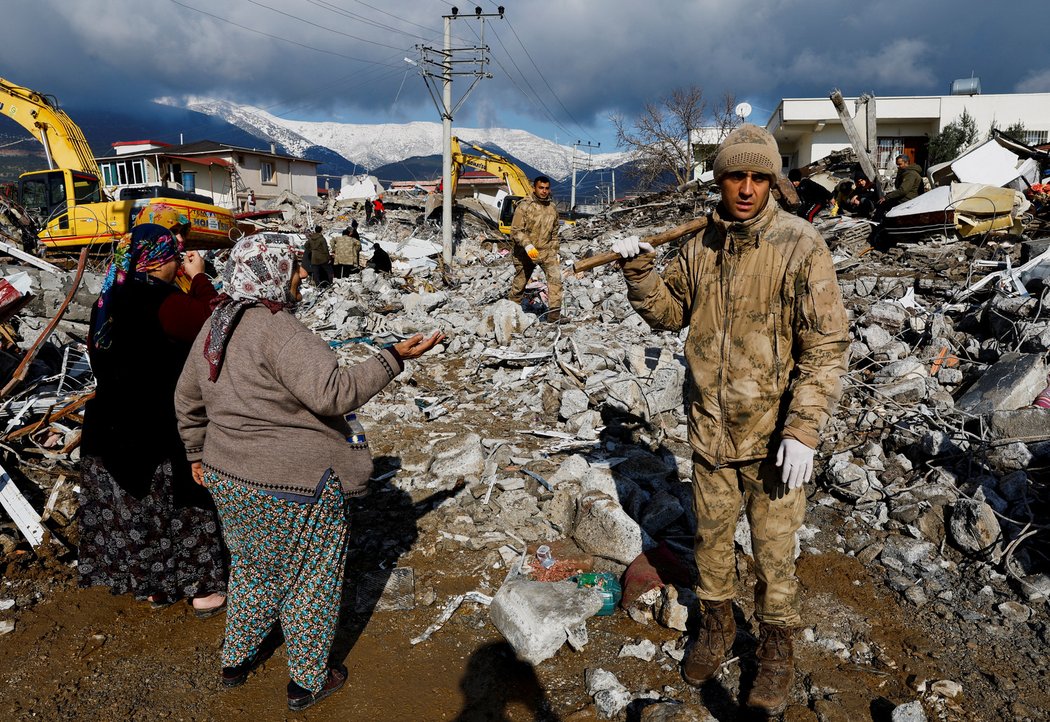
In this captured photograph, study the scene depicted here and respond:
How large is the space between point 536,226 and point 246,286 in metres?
6.42

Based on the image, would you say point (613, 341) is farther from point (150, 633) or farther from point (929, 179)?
point (929, 179)

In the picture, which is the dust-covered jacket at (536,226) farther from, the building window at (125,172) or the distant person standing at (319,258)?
the building window at (125,172)

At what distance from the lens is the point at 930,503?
340 centimetres

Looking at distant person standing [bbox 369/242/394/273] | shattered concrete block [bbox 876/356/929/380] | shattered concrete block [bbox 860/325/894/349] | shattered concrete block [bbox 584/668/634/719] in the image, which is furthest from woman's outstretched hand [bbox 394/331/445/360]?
distant person standing [bbox 369/242/394/273]

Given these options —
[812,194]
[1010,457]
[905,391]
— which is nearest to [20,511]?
[1010,457]

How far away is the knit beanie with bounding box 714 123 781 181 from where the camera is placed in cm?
202

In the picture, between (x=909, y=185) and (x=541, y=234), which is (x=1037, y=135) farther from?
(x=541, y=234)

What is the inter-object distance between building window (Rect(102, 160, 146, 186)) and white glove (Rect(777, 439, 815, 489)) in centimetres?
3909

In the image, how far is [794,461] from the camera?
202cm

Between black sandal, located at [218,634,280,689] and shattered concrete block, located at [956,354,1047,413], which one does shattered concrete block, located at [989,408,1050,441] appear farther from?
black sandal, located at [218,634,280,689]

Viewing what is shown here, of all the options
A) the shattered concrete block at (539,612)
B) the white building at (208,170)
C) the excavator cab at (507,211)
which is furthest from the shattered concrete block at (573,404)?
the white building at (208,170)

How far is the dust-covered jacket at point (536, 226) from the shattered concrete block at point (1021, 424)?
525cm

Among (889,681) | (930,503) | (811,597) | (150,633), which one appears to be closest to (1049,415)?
(930,503)

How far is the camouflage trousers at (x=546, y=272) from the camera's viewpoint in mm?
7949
